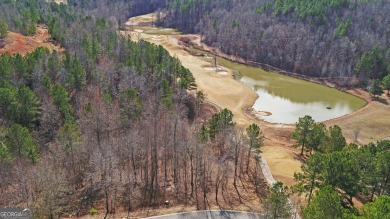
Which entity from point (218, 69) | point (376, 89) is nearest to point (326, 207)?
point (376, 89)

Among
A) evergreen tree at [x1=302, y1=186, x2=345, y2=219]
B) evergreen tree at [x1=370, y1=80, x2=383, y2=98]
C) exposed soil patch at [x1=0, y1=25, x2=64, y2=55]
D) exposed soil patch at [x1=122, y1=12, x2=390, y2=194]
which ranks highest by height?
exposed soil patch at [x1=0, y1=25, x2=64, y2=55]

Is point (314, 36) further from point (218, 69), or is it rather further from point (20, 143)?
point (20, 143)

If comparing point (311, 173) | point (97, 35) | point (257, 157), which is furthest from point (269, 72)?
point (311, 173)

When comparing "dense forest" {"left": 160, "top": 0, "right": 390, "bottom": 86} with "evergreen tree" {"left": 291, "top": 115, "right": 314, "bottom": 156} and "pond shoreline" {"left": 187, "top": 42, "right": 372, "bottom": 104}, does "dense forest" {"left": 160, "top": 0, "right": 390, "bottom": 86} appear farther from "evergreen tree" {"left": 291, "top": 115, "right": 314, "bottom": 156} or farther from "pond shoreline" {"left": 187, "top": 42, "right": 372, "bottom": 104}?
"evergreen tree" {"left": 291, "top": 115, "right": 314, "bottom": 156}

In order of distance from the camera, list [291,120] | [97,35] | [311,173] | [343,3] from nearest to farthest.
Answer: [311,173] < [291,120] < [97,35] < [343,3]

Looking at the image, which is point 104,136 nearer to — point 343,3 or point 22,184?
point 22,184

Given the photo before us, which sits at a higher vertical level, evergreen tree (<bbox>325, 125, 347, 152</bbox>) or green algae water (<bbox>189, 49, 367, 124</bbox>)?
evergreen tree (<bbox>325, 125, 347, 152</bbox>)

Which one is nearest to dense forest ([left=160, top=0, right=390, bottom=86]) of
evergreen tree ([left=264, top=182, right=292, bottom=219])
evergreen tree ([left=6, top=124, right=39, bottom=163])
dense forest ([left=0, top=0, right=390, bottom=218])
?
dense forest ([left=0, top=0, right=390, bottom=218])
